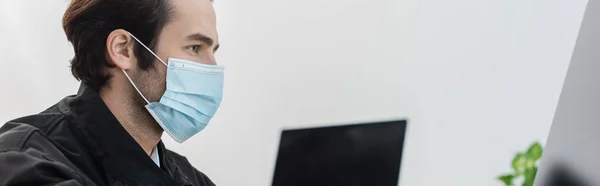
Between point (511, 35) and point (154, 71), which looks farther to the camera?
point (511, 35)

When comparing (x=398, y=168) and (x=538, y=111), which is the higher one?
(x=538, y=111)

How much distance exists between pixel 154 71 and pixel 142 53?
4 cm

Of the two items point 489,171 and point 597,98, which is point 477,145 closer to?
point 489,171

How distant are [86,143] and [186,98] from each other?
0.70 feet

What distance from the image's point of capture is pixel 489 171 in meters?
1.78

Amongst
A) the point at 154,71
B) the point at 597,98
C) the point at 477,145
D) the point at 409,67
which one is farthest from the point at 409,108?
the point at 154,71

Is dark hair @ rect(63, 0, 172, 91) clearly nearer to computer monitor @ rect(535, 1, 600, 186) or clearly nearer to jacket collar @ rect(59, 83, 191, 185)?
jacket collar @ rect(59, 83, 191, 185)

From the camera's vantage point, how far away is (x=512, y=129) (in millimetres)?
1760

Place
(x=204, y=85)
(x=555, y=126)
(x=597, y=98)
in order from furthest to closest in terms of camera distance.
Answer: (x=555, y=126)
(x=204, y=85)
(x=597, y=98)

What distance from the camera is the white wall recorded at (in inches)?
67.8

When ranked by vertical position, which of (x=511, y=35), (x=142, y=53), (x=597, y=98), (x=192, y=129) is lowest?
(x=192, y=129)

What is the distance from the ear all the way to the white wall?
617 mm

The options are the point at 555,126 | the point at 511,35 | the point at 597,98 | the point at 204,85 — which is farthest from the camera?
the point at 511,35

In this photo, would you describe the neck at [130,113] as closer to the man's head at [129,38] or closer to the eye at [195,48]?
the man's head at [129,38]
